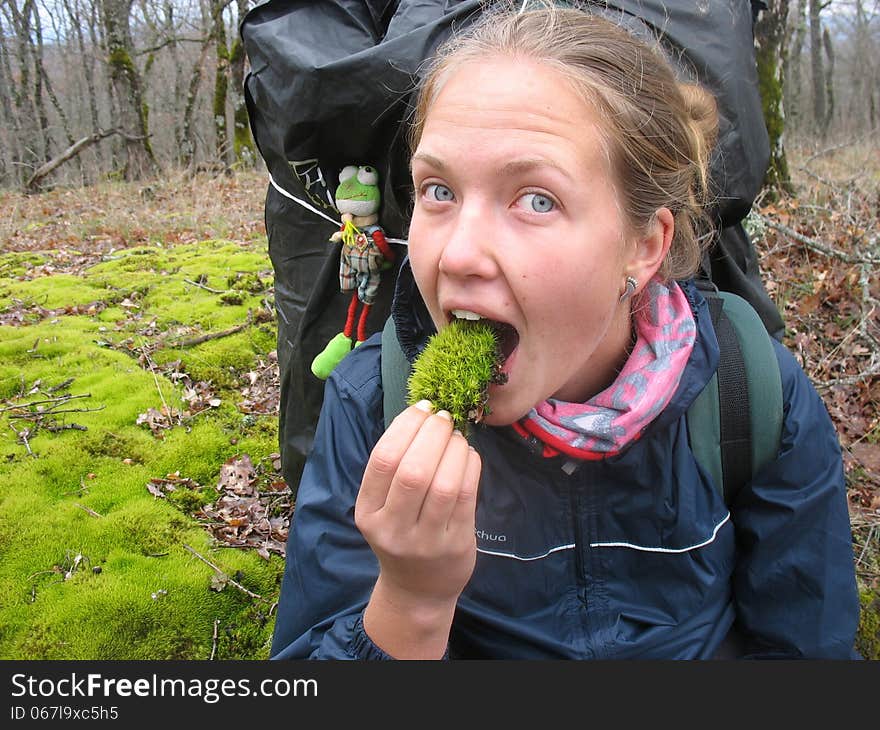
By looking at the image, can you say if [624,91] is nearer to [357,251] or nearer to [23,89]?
[357,251]

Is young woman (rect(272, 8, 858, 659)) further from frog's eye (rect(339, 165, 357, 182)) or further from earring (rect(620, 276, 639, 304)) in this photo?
frog's eye (rect(339, 165, 357, 182))

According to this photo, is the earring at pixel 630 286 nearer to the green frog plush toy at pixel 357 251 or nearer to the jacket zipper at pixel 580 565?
the jacket zipper at pixel 580 565

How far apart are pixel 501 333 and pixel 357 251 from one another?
85cm

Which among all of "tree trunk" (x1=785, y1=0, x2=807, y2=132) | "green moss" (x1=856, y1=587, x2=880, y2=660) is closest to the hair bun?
"green moss" (x1=856, y1=587, x2=880, y2=660)

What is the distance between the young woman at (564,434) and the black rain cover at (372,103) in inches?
6.1

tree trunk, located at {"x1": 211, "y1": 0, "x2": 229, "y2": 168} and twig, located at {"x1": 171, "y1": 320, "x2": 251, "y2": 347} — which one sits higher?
tree trunk, located at {"x1": 211, "y1": 0, "x2": 229, "y2": 168}

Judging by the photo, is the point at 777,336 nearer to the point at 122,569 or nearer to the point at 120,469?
the point at 122,569

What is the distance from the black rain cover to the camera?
197 cm

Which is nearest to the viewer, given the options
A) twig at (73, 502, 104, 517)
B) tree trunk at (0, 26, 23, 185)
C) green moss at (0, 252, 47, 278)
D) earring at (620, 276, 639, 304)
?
earring at (620, 276, 639, 304)

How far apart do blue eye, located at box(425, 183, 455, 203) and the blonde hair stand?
0.28m

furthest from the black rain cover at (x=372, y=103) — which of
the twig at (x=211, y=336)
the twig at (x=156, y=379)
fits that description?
the twig at (x=211, y=336)

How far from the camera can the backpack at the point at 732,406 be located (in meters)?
1.88

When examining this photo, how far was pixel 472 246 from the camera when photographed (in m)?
1.55

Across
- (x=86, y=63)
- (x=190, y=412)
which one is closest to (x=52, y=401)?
(x=190, y=412)
